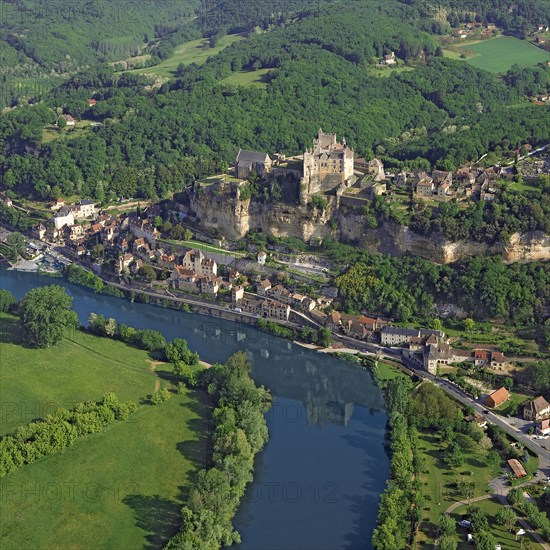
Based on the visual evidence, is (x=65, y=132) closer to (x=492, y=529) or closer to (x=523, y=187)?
(x=523, y=187)

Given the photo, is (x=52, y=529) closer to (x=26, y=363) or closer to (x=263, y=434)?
(x=263, y=434)

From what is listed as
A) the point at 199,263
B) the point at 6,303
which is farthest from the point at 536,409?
the point at 6,303

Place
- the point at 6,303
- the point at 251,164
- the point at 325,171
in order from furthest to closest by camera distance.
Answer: the point at 251,164
the point at 325,171
the point at 6,303

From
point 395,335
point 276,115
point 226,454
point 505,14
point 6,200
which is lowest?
point 226,454

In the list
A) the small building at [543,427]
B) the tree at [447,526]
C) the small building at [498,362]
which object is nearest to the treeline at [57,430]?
the tree at [447,526]

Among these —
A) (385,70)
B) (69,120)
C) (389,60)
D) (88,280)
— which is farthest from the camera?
(389,60)

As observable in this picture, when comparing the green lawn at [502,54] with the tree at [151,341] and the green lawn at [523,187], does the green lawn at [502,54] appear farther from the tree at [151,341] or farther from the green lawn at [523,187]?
the tree at [151,341]
